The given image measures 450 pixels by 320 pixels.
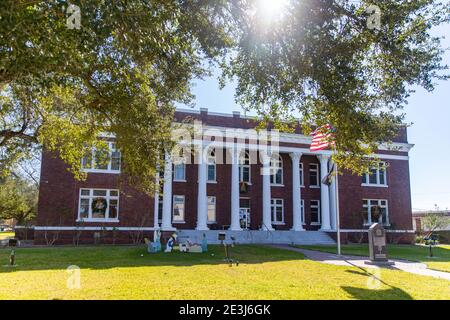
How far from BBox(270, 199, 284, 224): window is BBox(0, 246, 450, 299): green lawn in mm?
18187

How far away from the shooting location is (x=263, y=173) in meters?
32.0

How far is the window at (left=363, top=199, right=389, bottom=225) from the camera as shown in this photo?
112 feet

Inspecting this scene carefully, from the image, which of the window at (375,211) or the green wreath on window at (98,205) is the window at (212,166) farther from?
the window at (375,211)

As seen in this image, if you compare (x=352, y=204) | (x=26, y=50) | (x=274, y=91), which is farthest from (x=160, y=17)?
(x=352, y=204)

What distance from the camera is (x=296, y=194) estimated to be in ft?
105

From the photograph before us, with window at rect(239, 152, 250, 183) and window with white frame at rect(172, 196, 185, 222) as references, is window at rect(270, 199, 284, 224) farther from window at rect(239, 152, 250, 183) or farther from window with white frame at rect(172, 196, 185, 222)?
window with white frame at rect(172, 196, 185, 222)

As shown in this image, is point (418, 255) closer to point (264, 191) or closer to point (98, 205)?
point (264, 191)

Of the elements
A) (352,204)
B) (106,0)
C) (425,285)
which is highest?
(106,0)

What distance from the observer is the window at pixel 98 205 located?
27.1 m

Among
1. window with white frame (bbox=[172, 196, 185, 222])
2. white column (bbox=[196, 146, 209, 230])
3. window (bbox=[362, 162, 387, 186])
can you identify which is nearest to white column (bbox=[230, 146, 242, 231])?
white column (bbox=[196, 146, 209, 230])

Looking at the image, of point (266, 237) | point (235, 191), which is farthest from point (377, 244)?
point (235, 191)

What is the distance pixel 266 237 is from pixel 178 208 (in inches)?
283
